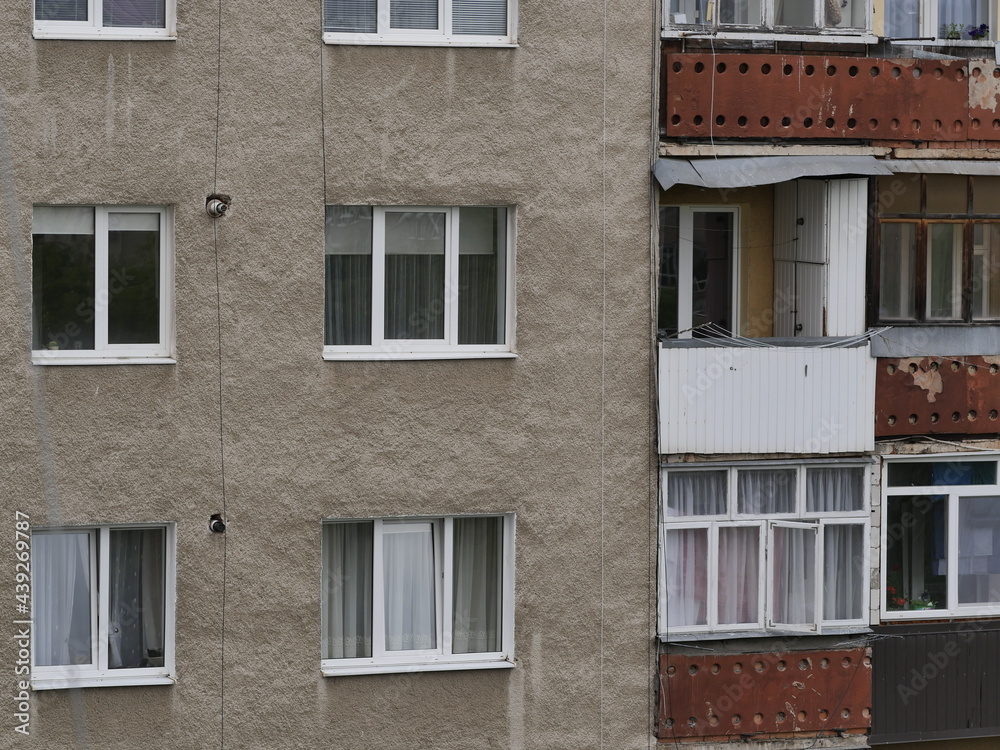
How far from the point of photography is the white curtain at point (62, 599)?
619 inches

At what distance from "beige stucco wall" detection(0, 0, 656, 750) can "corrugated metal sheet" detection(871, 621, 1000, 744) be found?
272 centimetres

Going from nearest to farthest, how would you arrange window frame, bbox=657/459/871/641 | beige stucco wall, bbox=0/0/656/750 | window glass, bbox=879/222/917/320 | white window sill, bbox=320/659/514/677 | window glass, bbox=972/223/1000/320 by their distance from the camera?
beige stucco wall, bbox=0/0/656/750 < white window sill, bbox=320/659/514/677 < window frame, bbox=657/459/871/641 < window glass, bbox=879/222/917/320 < window glass, bbox=972/223/1000/320

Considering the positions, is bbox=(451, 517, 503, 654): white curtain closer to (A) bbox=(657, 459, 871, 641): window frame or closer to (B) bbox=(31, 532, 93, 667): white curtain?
(A) bbox=(657, 459, 871, 641): window frame

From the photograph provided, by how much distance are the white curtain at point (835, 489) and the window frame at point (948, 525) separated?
0.30m

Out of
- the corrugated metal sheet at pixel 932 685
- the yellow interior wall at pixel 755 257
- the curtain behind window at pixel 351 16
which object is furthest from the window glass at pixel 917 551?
the curtain behind window at pixel 351 16

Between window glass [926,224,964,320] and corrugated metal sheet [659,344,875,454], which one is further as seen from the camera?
window glass [926,224,964,320]

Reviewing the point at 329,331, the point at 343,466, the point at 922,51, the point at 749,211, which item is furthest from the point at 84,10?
the point at 922,51

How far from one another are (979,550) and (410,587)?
6465mm

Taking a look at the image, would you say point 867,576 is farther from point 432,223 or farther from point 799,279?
point 432,223

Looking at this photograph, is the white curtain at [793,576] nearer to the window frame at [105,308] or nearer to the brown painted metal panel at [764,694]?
the brown painted metal panel at [764,694]

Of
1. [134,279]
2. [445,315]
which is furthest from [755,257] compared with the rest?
[134,279]

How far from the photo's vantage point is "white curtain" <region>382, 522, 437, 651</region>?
651 inches

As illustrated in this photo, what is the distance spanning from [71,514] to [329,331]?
10.1ft

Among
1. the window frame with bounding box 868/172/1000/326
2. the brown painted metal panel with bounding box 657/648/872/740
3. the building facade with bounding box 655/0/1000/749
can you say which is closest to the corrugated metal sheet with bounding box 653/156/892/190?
the building facade with bounding box 655/0/1000/749
